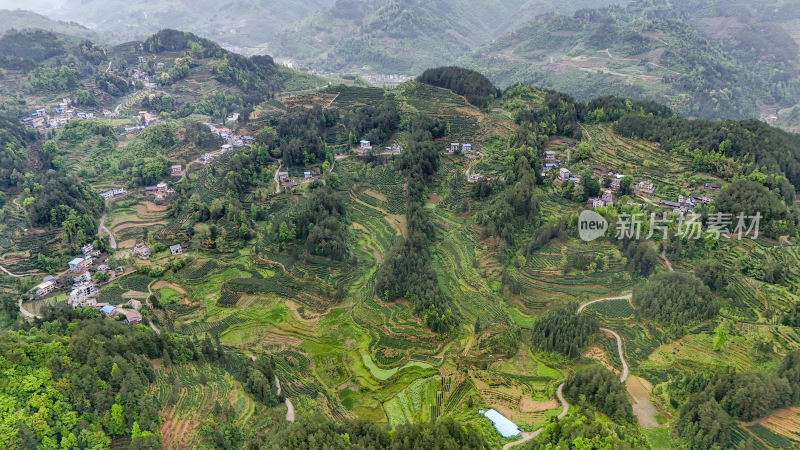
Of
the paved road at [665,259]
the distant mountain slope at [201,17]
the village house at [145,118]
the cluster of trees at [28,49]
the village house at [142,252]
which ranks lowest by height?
the village house at [142,252]

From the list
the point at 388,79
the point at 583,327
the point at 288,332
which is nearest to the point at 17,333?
the point at 288,332

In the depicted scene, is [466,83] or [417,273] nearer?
[417,273]

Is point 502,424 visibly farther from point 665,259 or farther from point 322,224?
point 322,224

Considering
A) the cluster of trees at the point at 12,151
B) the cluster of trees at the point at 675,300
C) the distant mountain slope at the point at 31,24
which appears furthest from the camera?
the distant mountain slope at the point at 31,24

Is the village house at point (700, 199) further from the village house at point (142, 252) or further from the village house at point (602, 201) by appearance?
the village house at point (142, 252)

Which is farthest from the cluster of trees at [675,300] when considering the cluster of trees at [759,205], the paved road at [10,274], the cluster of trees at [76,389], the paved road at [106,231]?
the paved road at [10,274]

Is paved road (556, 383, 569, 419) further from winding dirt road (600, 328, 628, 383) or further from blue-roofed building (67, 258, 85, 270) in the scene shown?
blue-roofed building (67, 258, 85, 270)

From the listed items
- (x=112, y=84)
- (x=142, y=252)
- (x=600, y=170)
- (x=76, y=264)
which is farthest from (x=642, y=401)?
(x=112, y=84)
